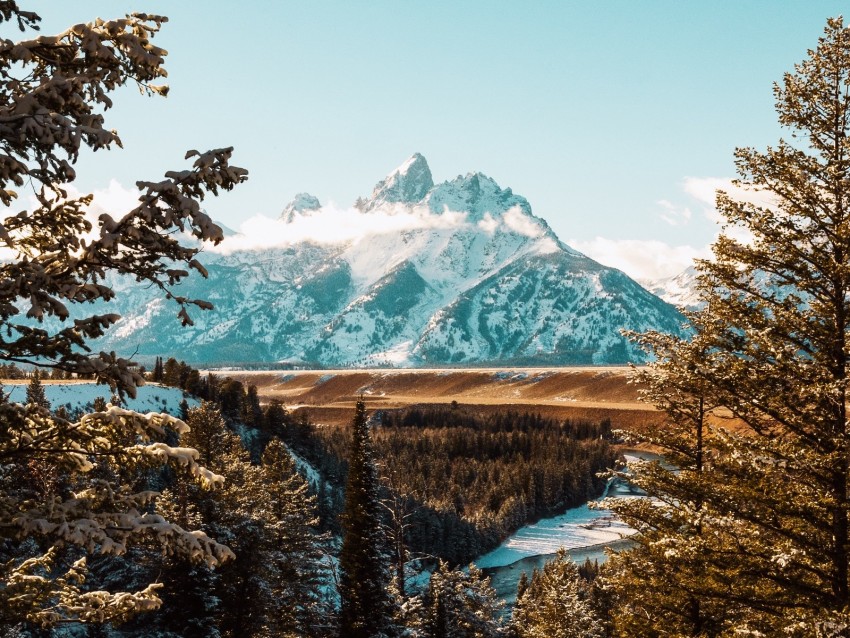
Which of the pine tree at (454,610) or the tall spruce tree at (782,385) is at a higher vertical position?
the tall spruce tree at (782,385)

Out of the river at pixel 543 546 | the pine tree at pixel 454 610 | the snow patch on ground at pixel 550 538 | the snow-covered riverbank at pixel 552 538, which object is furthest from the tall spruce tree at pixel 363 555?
the snow patch on ground at pixel 550 538

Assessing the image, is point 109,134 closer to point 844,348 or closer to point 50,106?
point 50,106

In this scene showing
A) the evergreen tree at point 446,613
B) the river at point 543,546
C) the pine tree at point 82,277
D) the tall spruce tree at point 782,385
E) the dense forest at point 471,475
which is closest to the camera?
the pine tree at point 82,277

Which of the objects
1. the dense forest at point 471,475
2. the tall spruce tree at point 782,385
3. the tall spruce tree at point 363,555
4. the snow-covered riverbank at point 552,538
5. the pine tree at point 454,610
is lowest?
the snow-covered riverbank at point 552,538

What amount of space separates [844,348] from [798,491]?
97.8 inches

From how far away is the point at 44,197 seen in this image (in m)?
7.11

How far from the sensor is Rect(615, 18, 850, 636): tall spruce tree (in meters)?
9.49

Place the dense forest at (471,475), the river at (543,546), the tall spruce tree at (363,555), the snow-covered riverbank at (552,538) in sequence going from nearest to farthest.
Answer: the tall spruce tree at (363,555), the river at (543,546), the dense forest at (471,475), the snow-covered riverbank at (552,538)

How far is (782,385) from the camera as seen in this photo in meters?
9.98

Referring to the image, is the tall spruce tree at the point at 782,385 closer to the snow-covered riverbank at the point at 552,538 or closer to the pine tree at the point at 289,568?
the pine tree at the point at 289,568

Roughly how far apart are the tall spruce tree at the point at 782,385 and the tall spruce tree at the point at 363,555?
18476mm

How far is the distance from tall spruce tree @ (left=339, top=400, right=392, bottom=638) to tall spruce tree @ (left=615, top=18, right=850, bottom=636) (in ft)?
60.6

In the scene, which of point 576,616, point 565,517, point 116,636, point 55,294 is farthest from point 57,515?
point 565,517

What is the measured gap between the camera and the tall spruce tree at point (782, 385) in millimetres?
9492
